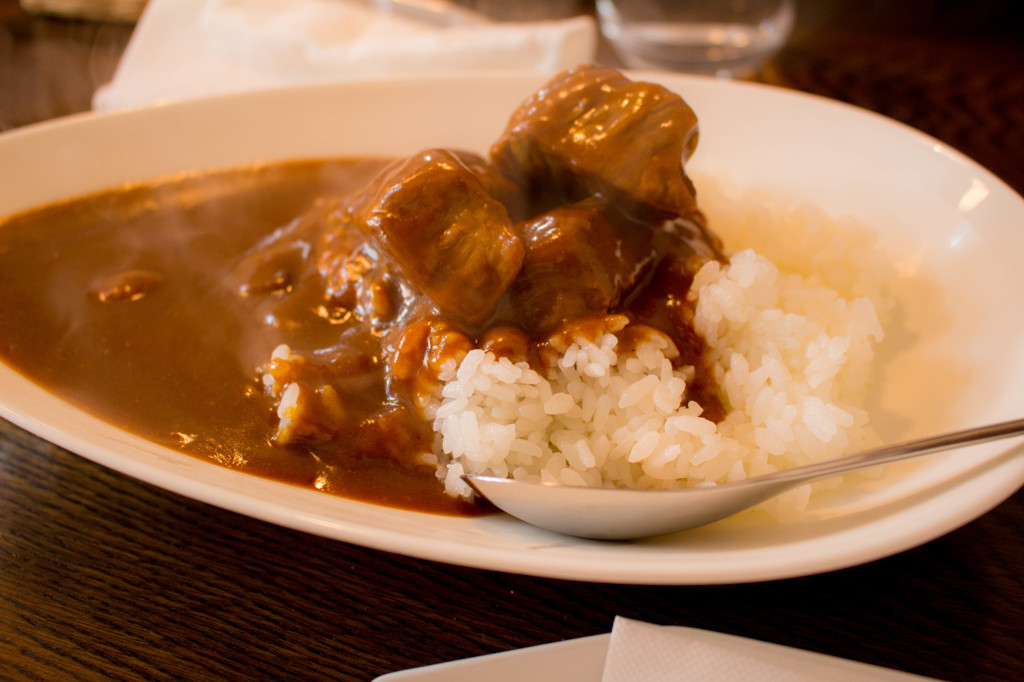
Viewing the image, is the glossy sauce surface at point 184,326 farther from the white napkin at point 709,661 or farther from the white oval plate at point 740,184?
the white napkin at point 709,661

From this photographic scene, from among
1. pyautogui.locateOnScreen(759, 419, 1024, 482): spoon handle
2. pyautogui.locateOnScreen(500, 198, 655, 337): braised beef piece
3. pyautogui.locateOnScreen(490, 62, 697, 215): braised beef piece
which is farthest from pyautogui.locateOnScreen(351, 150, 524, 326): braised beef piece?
pyautogui.locateOnScreen(759, 419, 1024, 482): spoon handle

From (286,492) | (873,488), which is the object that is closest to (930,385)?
(873,488)

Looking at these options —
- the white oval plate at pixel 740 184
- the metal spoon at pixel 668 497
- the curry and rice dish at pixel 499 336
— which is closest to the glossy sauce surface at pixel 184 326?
the curry and rice dish at pixel 499 336

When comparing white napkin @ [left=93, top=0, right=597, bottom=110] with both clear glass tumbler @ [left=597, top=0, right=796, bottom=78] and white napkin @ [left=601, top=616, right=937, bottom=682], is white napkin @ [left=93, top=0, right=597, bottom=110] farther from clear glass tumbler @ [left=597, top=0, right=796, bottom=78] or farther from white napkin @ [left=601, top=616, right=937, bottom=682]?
white napkin @ [left=601, top=616, right=937, bottom=682]

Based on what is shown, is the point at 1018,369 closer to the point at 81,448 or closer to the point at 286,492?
the point at 286,492

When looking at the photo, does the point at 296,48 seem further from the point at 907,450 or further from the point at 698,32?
the point at 907,450

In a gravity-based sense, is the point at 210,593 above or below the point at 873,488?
below
